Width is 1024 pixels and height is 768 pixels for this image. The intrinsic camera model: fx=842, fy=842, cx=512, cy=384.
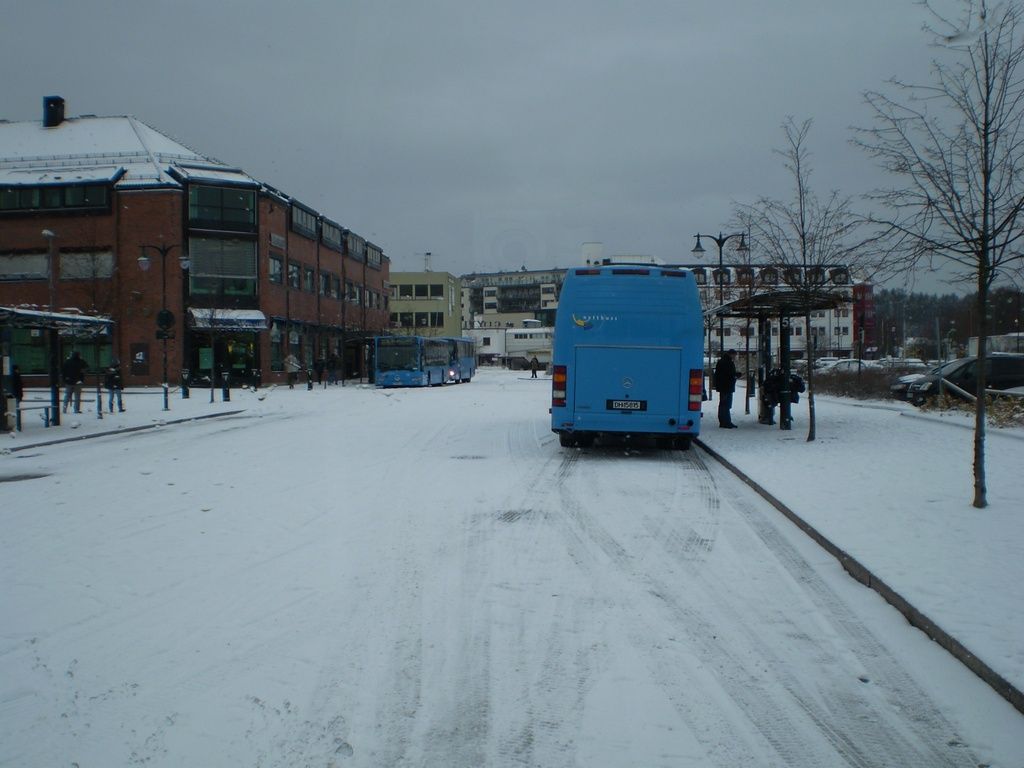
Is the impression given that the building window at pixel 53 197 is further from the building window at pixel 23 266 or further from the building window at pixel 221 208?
the building window at pixel 221 208

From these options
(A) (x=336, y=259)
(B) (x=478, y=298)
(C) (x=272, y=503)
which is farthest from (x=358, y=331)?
(B) (x=478, y=298)

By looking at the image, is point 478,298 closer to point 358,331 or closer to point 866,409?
point 358,331

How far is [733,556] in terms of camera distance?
771 centimetres

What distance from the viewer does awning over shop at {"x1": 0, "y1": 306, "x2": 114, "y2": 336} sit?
1921cm

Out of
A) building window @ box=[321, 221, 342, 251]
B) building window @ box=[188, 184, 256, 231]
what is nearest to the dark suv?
building window @ box=[188, 184, 256, 231]

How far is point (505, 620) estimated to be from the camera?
5789 millimetres

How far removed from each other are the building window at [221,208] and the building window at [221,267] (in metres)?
0.88

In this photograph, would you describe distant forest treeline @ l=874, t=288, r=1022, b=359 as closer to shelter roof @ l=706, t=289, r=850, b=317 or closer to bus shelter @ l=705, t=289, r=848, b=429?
bus shelter @ l=705, t=289, r=848, b=429

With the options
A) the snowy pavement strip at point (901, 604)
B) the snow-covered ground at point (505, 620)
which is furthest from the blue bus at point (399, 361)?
the snowy pavement strip at point (901, 604)

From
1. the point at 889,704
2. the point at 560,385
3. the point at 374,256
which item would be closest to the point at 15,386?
the point at 560,385

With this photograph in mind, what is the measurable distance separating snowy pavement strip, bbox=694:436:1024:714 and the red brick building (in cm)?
4012

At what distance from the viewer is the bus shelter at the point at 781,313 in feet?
54.2

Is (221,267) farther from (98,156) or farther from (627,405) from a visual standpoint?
(627,405)

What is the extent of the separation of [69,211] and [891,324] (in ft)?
202
